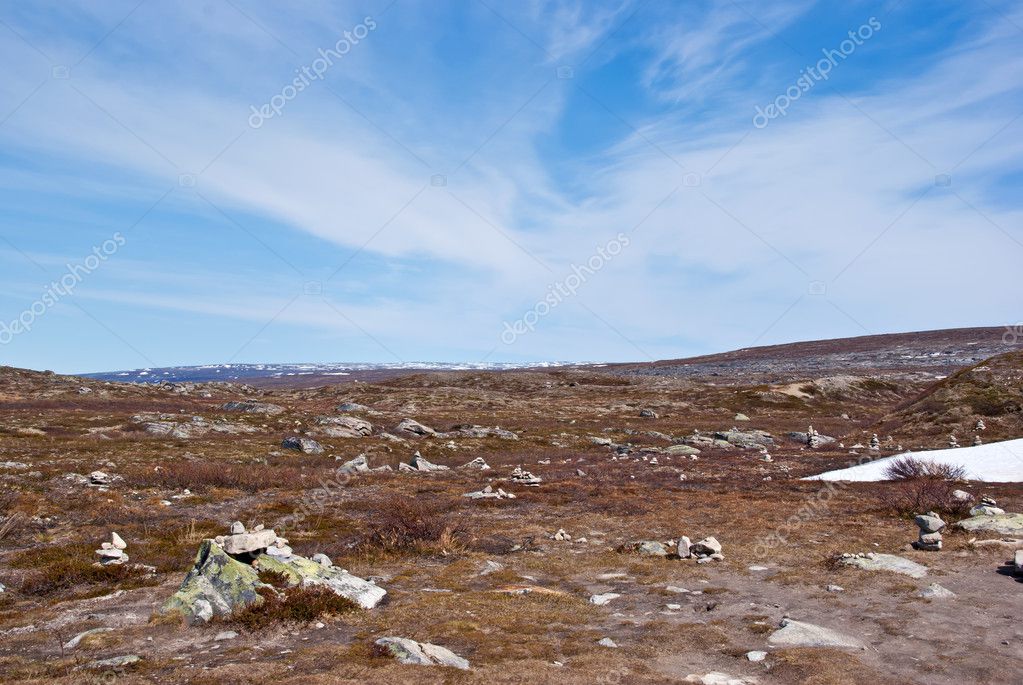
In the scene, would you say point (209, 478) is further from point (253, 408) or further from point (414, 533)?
point (253, 408)

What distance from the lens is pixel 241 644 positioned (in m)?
8.53

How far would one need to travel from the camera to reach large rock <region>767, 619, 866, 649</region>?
855cm

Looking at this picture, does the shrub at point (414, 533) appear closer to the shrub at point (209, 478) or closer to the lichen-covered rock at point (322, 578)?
the lichen-covered rock at point (322, 578)

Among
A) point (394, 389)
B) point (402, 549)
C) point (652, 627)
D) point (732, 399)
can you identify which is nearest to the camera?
point (652, 627)

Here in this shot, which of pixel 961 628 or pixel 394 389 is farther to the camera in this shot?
pixel 394 389

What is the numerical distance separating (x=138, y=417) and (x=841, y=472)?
160ft

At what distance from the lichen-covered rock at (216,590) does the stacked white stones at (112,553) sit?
420 cm

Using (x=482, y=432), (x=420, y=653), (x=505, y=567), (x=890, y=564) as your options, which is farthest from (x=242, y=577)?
(x=482, y=432)

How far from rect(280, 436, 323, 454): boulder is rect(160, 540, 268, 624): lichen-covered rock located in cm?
2956

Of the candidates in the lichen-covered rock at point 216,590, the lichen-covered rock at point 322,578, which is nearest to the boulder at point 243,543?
the lichen-covered rock at point 322,578

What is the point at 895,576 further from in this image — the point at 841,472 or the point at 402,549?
the point at 841,472

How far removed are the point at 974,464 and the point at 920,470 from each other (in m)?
2.79

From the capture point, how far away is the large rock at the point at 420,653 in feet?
25.3

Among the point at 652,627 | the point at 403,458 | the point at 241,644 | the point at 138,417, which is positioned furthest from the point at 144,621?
the point at 138,417
